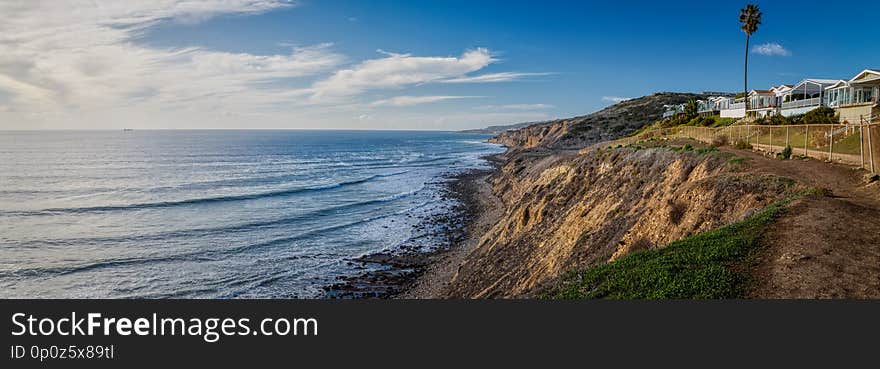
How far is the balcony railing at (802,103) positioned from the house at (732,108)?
8486 millimetres

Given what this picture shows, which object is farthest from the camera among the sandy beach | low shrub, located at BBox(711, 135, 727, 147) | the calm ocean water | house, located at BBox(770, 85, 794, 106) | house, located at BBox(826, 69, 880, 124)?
house, located at BBox(770, 85, 794, 106)

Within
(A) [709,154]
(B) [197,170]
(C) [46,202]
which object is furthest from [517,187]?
(B) [197,170]

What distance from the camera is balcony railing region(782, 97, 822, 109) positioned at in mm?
54094

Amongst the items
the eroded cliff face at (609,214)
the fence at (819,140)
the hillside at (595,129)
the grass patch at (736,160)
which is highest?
the hillside at (595,129)

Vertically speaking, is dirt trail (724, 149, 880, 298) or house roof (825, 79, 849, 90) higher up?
house roof (825, 79, 849, 90)

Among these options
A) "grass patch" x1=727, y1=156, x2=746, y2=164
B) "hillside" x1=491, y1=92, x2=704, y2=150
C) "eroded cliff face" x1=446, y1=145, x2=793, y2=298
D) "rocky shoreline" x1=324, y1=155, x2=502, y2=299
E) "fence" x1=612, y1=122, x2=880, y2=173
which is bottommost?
"rocky shoreline" x1=324, y1=155, x2=502, y2=299

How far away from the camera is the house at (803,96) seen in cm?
5497

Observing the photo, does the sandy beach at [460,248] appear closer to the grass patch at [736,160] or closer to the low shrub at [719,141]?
the grass patch at [736,160]

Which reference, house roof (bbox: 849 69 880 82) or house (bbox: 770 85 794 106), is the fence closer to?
house roof (bbox: 849 69 880 82)

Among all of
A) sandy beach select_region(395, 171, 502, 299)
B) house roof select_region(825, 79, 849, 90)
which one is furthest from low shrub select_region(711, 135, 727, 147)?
house roof select_region(825, 79, 849, 90)

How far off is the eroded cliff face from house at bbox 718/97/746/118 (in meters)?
45.0

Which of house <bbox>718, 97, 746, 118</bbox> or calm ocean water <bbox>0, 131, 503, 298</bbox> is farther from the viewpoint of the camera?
house <bbox>718, 97, 746, 118</bbox>

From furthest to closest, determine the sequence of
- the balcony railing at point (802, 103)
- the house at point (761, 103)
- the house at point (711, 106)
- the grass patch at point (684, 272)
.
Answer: the house at point (711, 106) → the house at point (761, 103) → the balcony railing at point (802, 103) → the grass patch at point (684, 272)

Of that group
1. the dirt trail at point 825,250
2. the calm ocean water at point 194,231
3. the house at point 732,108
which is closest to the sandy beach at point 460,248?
the calm ocean water at point 194,231
